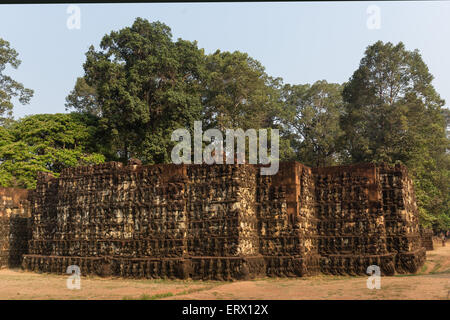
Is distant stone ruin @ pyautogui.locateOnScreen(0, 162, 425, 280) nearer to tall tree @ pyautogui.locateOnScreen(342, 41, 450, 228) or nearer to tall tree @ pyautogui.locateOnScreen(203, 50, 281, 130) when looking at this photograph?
tall tree @ pyautogui.locateOnScreen(342, 41, 450, 228)

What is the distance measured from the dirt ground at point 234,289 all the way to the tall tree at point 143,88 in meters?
15.8

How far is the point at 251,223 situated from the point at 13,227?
14.7 meters

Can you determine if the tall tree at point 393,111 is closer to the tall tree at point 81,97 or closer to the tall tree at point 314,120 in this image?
the tall tree at point 314,120

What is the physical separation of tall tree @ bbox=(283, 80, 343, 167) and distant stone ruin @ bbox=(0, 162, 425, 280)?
953 inches

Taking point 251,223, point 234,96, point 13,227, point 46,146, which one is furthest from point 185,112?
point 251,223

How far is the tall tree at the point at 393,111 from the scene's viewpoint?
30672 mm

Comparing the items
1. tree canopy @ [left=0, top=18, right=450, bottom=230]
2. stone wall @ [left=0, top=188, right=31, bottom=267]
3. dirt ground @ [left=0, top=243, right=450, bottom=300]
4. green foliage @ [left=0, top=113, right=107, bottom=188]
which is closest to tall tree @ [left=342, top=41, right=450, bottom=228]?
tree canopy @ [left=0, top=18, right=450, bottom=230]

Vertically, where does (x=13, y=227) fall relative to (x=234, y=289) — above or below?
above

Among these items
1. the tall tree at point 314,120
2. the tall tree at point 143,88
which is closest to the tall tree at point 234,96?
the tall tree at point 143,88

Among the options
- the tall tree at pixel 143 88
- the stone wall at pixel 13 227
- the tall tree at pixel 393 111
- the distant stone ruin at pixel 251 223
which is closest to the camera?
the distant stone ruin at pixel 251 223

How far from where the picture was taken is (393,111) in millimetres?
31375

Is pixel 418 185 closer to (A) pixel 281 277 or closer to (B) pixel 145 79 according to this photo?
(A) pixel 281 277

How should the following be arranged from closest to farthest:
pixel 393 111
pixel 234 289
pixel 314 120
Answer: pixel 234 289
pixel 393 111
pixel 314 120

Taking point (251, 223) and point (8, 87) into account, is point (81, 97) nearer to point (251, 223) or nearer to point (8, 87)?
point (8, 87)
